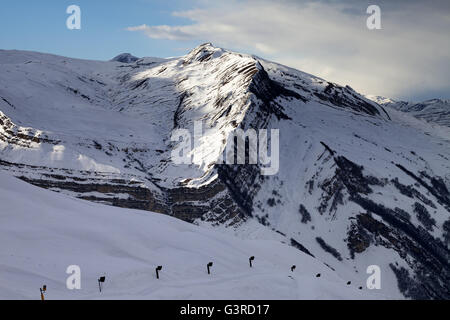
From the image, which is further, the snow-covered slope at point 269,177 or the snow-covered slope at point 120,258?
the snow-covered slope at point 269,177

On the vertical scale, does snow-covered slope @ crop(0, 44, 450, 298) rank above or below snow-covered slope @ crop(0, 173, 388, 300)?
above

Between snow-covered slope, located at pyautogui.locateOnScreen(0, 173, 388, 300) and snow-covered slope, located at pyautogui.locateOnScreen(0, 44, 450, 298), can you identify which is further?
snow-covered slope, located at pyautogui.locateOnScreen(0, 44, 450, 298)

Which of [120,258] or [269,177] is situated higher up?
[269,177]

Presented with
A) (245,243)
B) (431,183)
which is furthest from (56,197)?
(431,183)

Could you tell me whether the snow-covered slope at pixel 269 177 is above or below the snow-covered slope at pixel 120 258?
above

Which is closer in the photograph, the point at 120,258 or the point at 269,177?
the point at 120,258
